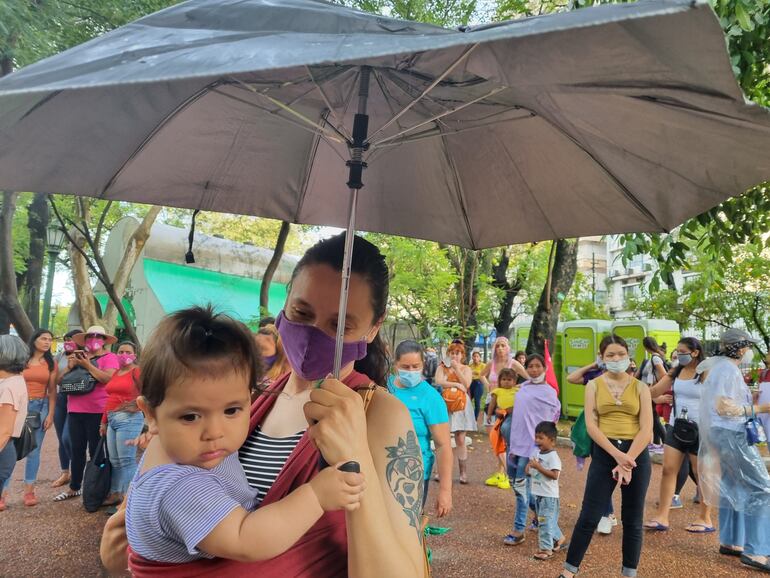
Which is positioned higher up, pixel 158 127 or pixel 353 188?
pixel 158 127

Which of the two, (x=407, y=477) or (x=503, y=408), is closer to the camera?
(x=407, y=477)

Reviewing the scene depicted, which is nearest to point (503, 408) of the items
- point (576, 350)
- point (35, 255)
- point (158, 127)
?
point (158, 127)

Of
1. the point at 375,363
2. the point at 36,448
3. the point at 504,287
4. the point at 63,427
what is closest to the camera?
the point at 375,363

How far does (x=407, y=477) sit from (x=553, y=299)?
40.1 feet

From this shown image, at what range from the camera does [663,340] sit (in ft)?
49.4

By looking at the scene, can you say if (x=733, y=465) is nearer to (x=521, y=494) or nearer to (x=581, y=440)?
(x=581, y=440)

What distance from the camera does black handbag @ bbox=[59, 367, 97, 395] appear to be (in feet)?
24.7

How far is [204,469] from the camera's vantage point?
4.95 ft

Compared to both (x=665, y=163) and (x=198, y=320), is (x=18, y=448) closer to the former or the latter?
(x=198, y=320)

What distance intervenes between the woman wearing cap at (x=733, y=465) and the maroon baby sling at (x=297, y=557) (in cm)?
552

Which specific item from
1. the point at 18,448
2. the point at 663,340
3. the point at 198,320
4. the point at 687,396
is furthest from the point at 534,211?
the point at 663,340

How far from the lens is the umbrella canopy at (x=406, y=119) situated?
1208 millimetres

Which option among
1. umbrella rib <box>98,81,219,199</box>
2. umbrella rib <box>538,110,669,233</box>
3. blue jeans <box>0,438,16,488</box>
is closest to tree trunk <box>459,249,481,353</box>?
blue jeans <box>0,438,16,488</box>

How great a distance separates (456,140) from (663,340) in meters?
14.2
